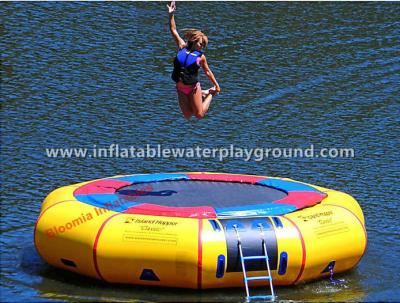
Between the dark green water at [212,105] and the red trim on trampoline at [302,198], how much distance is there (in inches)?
43.6

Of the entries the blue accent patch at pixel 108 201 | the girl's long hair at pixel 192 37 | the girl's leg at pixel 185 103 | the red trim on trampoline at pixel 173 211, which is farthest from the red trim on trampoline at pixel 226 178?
the girl's long hair at pixel 192 37

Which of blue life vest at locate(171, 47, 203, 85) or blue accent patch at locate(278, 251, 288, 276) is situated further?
blue life vest at locate(171, 47, 203, 85)

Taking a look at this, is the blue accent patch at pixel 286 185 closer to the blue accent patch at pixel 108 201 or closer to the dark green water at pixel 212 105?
the dark green water at pixel 212 105

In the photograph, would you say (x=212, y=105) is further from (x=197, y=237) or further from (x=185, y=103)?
(x=197, y=237)

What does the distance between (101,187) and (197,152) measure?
4.54 metres

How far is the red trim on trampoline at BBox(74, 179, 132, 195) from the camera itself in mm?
13815

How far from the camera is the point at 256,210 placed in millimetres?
12992

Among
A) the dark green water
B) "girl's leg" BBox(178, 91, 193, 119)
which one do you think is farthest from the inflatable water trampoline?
"girl's leg" BBox(178, 91, 193, 119)

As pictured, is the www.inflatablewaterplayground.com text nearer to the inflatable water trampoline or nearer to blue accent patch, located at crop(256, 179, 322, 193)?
blue accent patch, located at crop(256, 179, 322, 193)

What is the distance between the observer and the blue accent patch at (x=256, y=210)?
506 inches

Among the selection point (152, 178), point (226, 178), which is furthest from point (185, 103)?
point (226, 178)

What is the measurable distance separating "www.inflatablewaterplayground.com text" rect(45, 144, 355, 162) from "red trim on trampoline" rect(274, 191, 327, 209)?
14.1ft

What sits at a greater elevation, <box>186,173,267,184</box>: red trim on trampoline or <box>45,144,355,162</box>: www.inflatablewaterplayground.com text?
<box>186,173,267,184</box>: red trim on trampoline

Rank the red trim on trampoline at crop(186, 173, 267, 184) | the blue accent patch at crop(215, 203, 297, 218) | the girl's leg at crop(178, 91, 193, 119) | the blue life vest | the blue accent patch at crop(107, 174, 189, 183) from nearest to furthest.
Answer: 1. the blue accent patch at crop(215, 203, 297, 218)
2. the blue life vest
3. the girl's leg at crop(178, 91, 193, 119)
4. the blue accent patch at crop(107, 174, 189, 183)
5. the red trim on trampoline at crop(186, 173, 267, 184)
